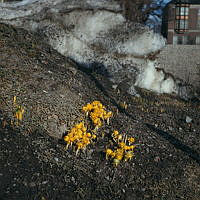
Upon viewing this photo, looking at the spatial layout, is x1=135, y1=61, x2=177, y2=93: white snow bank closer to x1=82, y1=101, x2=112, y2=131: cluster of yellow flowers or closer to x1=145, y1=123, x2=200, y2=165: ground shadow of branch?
x1=145, y1=123, x2=200, y2=165: ground shadow of branch

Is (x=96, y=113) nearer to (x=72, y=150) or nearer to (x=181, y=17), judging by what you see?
(x=72, y=150)

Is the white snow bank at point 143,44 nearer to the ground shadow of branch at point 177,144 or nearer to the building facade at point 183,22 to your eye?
the building facade at point 183,22

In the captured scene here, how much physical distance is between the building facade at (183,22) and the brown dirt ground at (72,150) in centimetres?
1531

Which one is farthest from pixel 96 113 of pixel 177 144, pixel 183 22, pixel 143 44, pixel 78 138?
pixel 183 22

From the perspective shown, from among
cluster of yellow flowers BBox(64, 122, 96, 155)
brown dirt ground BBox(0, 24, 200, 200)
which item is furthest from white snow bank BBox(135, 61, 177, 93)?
cluster of yellow flowers BBox(64, 122, 96, 155)

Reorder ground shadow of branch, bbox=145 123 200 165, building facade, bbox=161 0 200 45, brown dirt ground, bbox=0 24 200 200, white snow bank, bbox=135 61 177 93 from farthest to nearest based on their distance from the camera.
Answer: building facade, bbox=161 0 200 45 → white snow bank, bbox=135 61 177 93 → ground shadow of branch, bbox=145 123 200 165 → brown dirt ground, bbox=0 24 200 200

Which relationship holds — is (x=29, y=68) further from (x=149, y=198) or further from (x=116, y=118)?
(x=149, y=198)

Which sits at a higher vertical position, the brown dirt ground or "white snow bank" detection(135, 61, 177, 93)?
the brown dirt ground

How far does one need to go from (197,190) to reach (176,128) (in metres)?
3.16

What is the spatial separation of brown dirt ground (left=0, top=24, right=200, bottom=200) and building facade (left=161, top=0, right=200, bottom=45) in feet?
50.2

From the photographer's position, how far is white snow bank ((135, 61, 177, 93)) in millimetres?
14223

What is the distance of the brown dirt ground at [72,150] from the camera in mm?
4906

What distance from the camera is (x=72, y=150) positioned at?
6000mm

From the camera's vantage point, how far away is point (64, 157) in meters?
5.64
